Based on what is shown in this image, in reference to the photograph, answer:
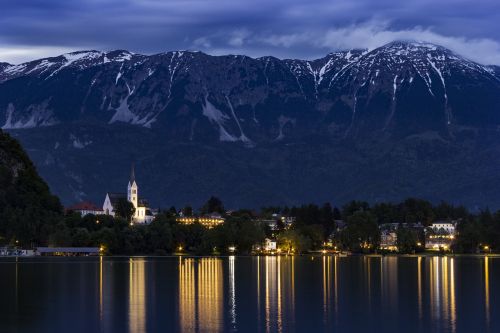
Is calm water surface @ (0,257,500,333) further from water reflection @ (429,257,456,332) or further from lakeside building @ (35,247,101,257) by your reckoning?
lakeside building @ (35,247,101,257)

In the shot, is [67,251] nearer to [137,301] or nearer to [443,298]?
[137,301]

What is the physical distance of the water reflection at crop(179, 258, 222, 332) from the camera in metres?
62.3

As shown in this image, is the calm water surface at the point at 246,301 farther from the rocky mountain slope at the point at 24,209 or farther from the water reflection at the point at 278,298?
the rocky mountain slope at the point at 24,209

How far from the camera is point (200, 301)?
76.8 meters

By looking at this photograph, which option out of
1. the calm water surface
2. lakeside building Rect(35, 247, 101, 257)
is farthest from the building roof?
the calm water surface

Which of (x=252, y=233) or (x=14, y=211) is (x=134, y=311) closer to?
(x=14, y=211)

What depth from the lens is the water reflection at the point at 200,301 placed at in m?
62.3

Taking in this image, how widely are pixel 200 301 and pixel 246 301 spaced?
9.97 ft

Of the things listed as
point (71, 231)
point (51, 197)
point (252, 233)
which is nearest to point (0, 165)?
point (51, 197)

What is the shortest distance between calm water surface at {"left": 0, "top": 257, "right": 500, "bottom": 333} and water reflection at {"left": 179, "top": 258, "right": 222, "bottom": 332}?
59mm

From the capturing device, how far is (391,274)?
113m

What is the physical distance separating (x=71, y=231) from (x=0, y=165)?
1072 inches

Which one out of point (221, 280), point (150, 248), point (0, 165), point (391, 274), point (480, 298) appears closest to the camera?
point (480, 298)

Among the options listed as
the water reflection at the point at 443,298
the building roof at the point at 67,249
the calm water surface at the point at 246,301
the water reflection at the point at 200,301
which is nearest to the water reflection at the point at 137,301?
the calm water surface at the point at 246,301
